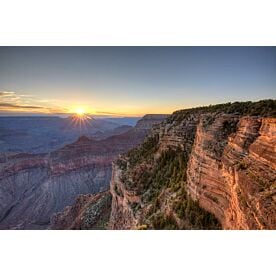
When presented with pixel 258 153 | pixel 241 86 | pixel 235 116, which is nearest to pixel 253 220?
pixel 258 153

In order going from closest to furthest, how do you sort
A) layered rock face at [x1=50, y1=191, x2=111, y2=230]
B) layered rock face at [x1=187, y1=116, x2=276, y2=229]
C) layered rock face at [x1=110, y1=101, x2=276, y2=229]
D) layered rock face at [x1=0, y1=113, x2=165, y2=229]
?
layered rock face at [x1=187, y1=116, x2=276, y2=229], layered rock face at [x1=110, y1=101, x2=276, y2=229], layered rock face at [x1=50, y1=191, x2=111, y2=230], layered rock face at [x1=0, y1=113, x2=165, y2=229]

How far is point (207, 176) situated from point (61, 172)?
89.9ft

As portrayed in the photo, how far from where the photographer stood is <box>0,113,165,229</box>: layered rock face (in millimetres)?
31312

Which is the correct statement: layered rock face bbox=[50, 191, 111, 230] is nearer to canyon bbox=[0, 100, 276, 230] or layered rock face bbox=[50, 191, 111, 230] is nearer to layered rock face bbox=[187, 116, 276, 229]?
canyon bbox=[0, 100, 276, 230]

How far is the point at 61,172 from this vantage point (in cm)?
3434

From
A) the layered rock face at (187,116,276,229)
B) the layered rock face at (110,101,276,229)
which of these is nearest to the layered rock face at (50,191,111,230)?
the layered rock face at (110,101,276,229)

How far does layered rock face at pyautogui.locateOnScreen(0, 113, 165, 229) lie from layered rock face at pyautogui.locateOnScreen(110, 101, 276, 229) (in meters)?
18.4

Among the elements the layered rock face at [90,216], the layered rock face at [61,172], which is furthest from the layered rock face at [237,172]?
the layered rock face at [61,172]

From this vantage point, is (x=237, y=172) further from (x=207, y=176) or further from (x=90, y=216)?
(x=90, y=216)

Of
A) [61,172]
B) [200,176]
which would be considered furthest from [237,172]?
[61,172]

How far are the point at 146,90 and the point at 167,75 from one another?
0.67 m

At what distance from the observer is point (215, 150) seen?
806 cm
